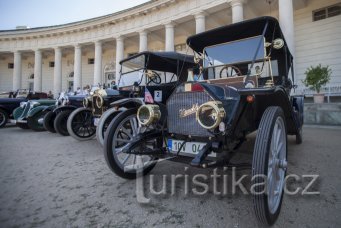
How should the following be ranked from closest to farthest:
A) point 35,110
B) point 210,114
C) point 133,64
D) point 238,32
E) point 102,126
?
point 210,114 < point 238,32 < point 102,126 < point 133,64 < point 35,110

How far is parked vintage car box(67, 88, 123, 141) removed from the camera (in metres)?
5.64

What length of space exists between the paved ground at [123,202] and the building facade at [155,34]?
2.89 metres

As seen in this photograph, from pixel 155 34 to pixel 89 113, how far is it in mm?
18290

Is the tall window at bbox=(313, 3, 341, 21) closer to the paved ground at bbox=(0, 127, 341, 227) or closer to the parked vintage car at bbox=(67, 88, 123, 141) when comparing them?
the paved ground at bbox=(0, 127, 341, 227)

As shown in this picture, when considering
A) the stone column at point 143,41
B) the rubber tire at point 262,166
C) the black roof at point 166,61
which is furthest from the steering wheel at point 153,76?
the stone column at point 143,41

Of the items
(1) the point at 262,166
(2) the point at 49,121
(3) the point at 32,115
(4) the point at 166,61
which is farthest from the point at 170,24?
(1) the point at 262,166

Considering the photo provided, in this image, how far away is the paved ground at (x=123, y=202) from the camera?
187 centimetres

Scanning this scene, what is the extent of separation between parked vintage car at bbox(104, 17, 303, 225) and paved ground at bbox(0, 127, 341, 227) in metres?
0.28

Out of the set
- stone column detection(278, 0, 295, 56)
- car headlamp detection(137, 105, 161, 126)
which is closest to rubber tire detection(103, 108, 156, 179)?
car headlamp detection(137, 105, 161, 126)

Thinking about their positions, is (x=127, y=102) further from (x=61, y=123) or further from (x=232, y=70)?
(x=61, y=123)

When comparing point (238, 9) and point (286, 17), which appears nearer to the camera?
point (286, 17)

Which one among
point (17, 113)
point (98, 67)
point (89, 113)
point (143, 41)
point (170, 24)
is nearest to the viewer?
point (89, 113)

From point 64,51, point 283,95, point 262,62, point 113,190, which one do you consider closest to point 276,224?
point 283,95

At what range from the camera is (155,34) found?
22594mm
